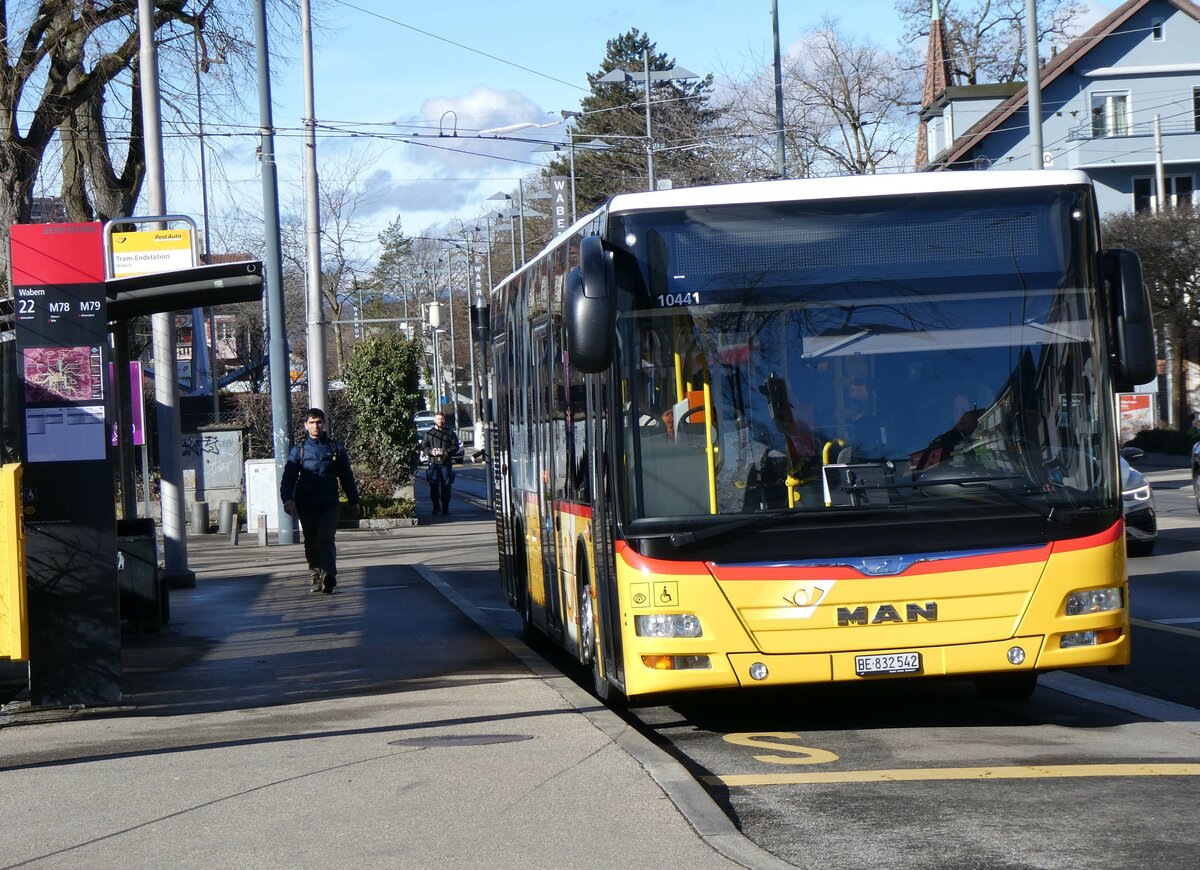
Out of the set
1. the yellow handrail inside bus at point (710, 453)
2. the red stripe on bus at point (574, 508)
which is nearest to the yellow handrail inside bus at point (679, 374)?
the yellow handrail inside bus at point (710, 453)

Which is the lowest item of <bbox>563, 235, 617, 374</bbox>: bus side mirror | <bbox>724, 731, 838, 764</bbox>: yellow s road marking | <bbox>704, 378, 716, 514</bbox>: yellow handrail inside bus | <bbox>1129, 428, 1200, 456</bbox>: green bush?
<bbox>724, 731, 838, 764</bbox>: yellow s road marking

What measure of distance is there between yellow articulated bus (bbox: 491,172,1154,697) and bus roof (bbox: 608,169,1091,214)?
0.02 meters

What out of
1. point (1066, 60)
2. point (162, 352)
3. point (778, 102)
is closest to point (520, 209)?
point (1066, 60)

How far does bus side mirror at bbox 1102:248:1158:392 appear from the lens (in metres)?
8.61

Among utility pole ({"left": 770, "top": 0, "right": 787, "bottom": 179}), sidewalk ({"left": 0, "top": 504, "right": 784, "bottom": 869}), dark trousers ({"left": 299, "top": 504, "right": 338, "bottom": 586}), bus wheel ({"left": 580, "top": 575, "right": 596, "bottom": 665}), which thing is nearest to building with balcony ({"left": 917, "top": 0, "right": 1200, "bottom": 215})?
utility pole ({"left": 770, "top": 0, "right": 787, "bottom": 179})

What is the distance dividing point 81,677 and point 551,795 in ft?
14.1

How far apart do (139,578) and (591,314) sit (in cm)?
805

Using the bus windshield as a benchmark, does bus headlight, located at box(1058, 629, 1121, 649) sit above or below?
below

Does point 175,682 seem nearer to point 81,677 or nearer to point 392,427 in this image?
point 81,677

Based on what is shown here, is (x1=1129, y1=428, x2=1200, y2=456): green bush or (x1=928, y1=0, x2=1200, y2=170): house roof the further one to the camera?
(x1=928, y1=0, x2=1200, y2=170): house roof

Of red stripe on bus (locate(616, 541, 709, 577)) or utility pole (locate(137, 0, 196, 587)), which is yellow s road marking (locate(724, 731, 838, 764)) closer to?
red stripe on bus (locate(616, 541, 709, 577))

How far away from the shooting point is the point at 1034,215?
8852 millimetres

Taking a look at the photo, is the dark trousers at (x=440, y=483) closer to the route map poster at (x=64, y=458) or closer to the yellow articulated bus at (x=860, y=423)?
the route map poster at (x=64, y=458)

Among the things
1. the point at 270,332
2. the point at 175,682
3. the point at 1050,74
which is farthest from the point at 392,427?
the point at 1050,74
